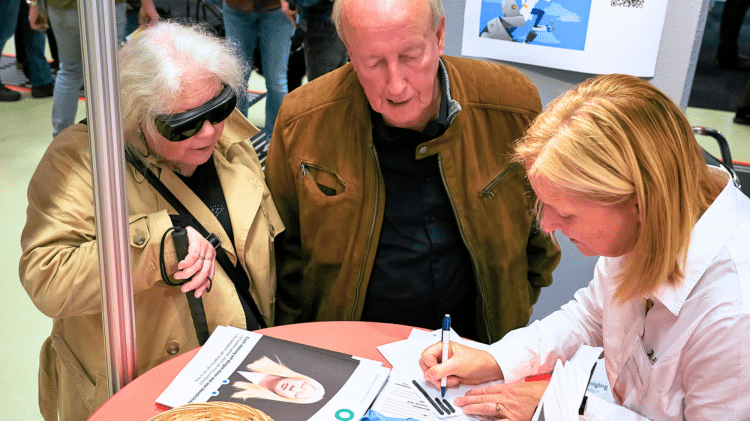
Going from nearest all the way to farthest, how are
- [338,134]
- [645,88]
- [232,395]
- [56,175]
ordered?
1. [645,88]
2. [232,395]
3. [56,175]
4. [338,134]

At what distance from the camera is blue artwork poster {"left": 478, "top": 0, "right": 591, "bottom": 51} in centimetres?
265

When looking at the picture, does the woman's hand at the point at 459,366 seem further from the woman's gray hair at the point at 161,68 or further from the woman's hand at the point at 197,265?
the woman's gray hair at the point at 161,68

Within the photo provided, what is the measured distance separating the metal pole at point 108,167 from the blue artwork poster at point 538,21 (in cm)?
192

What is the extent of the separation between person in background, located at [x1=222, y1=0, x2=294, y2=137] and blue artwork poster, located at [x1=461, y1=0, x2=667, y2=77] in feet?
7.15

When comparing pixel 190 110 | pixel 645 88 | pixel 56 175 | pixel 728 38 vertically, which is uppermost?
pixel 645 88

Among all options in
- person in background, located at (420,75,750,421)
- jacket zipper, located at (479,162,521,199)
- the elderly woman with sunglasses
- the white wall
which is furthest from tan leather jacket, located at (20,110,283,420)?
the white wall

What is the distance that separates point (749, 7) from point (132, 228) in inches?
282

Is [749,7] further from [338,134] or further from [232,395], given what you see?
[232,395]

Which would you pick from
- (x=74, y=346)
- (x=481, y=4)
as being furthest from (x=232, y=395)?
(x=481, y=4)

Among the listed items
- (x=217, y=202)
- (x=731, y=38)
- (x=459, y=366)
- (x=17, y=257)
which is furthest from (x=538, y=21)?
(x=731, y=38)

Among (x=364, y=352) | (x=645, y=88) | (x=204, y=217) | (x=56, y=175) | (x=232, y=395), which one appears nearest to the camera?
(x=645, y=88)

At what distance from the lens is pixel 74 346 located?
5.55 ft

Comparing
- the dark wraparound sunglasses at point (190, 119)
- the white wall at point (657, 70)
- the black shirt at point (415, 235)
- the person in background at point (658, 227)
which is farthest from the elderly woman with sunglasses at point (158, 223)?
the white wall at point (657, 70)

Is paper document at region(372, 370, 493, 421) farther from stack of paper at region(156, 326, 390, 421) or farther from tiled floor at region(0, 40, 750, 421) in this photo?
tiled floor at region(0, 40, 750, 421)
